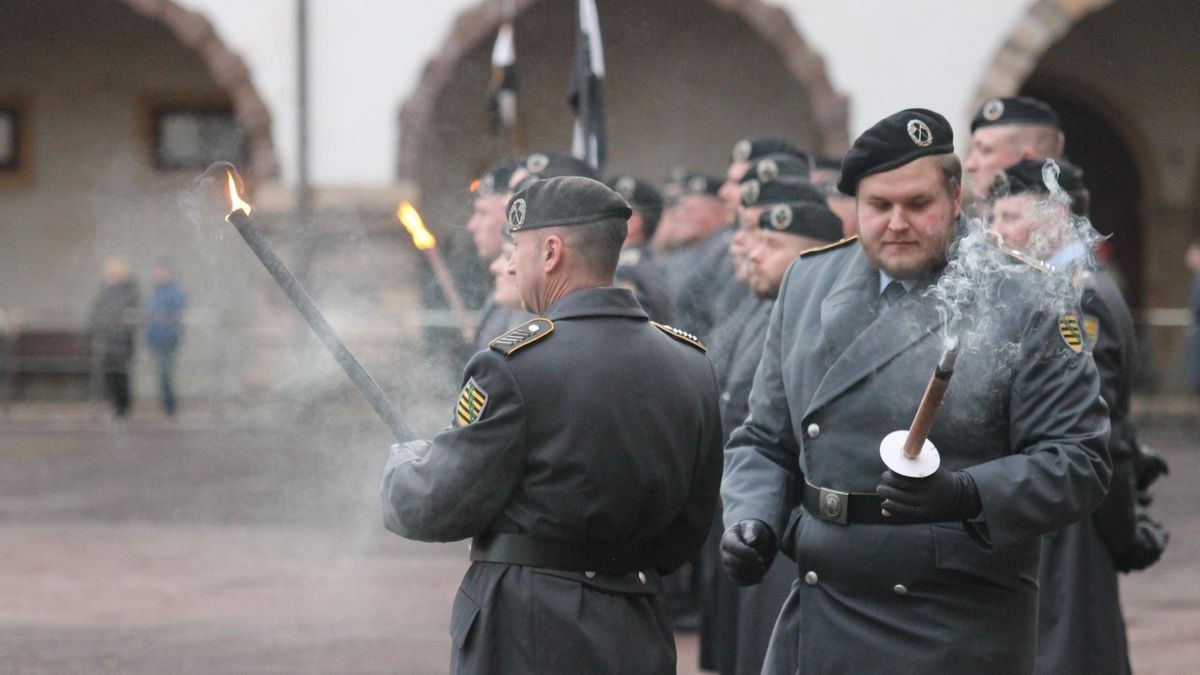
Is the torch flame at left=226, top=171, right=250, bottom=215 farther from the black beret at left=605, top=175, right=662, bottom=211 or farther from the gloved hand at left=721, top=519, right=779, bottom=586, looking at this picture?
the black beret at left=605, top=175, right=662, bottom=211

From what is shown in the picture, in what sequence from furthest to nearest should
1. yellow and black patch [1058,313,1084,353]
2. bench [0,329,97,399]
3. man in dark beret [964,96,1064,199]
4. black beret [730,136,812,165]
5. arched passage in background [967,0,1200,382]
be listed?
arched passage in background [967,0,1200,382]
bench [0,329,97,399]
black beret [730,136,812,165]
man in dark beret [964,96,1064,199]
yellow and black patch [1058,313,1084,353]

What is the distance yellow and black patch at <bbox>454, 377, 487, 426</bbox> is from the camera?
3.75 metres

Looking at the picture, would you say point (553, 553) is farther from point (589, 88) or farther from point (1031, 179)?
point (589, 88)

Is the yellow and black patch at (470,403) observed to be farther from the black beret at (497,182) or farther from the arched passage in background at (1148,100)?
the arched passage in background at (1148,100)

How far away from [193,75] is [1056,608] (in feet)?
62.6

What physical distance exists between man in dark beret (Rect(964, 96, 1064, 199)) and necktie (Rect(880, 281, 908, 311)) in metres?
1.83

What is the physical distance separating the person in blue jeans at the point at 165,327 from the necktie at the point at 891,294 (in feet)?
52.7

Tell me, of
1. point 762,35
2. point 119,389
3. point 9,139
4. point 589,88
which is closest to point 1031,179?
point 589,88

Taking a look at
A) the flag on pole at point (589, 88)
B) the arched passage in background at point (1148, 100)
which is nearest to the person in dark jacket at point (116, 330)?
the arched passage in background at point (1148, 100)

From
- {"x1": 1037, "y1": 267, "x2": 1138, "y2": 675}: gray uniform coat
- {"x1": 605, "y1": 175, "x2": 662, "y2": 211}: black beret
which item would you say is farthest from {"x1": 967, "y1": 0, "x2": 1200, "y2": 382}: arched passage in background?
{"x1": 1037, "y1": 267, "x2": 1138, "y2": 675}: gray uniform coat

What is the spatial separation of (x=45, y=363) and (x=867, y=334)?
17.9 metres

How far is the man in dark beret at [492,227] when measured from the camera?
6141 millimetres

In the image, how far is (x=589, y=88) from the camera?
8.36 m

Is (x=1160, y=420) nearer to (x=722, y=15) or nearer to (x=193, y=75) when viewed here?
(x=722, y=15)
